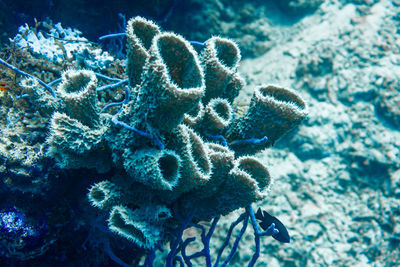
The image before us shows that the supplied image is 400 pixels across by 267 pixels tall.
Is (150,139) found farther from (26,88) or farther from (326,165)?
(326,165)

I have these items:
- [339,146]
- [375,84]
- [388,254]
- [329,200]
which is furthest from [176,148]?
[375,84]

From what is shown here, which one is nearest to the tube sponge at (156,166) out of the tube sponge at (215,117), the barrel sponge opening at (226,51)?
the tube sponge at (215,117)

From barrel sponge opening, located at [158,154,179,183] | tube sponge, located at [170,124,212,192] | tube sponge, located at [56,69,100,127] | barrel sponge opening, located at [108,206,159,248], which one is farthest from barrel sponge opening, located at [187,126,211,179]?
tube sponge, located at [56,69,100,127]

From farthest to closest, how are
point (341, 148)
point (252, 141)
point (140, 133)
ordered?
point (341, 148) → point (252, 141) → point (140, 133)

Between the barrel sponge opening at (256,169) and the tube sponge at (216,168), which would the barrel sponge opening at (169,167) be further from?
the barrel sponge opening at (256,169)

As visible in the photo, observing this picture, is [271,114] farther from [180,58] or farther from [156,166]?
[156,166]

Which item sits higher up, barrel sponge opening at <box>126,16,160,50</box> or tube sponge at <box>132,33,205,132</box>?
barrel sponge opening at <box>126,16,160,50</box>

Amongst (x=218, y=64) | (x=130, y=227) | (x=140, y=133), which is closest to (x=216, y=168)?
(x=140, y=133)

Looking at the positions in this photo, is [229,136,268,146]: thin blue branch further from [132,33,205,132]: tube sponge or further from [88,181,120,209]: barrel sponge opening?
[88,181,120,209]: barrel sponge opening
